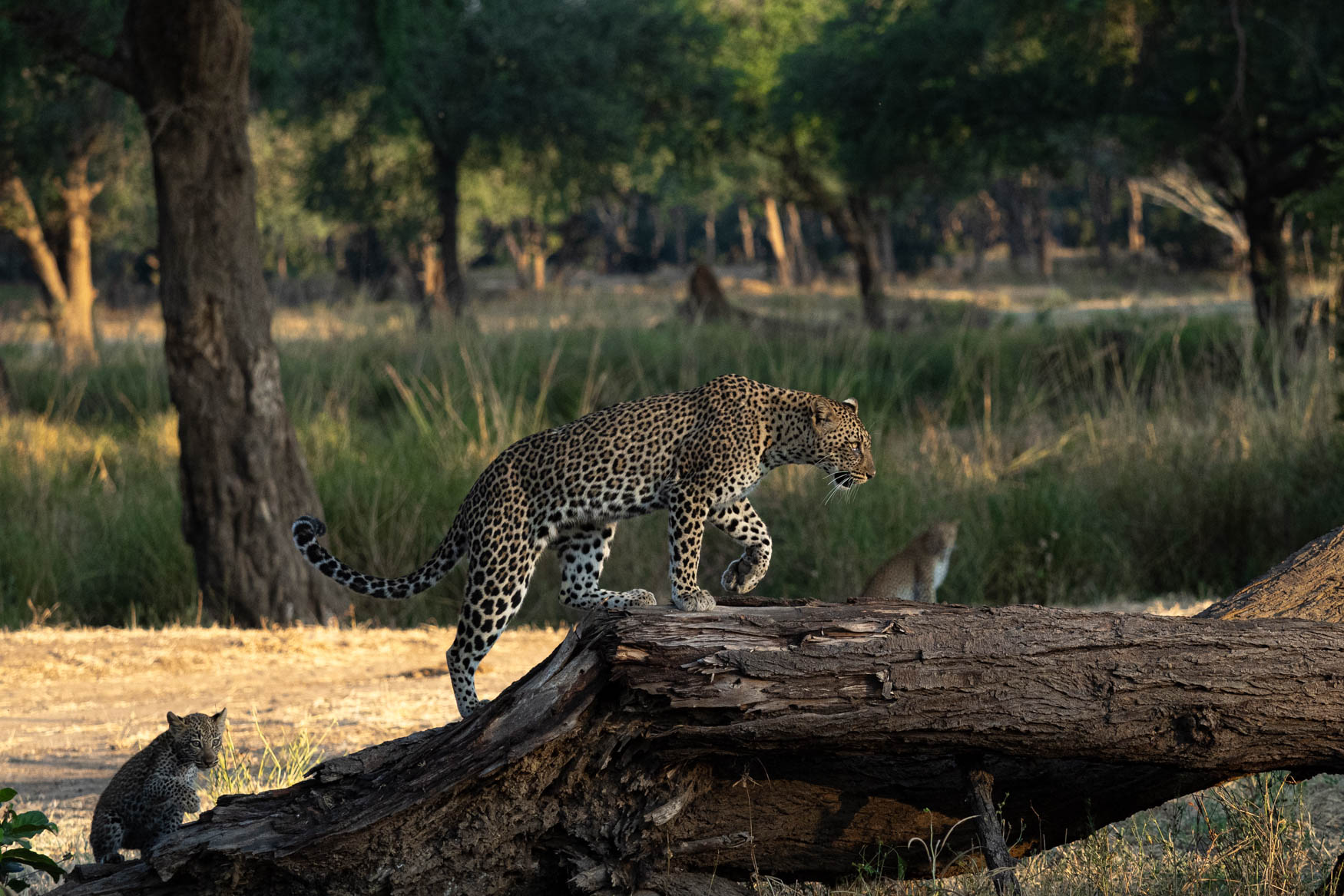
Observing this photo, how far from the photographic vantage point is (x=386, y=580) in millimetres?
4621

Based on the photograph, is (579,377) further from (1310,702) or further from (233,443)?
(1310,702)

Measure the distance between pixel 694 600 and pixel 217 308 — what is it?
254 inches

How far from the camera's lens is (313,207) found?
30141mm

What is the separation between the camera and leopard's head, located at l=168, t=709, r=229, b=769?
14.5 ft

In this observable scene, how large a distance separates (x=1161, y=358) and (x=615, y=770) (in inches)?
447

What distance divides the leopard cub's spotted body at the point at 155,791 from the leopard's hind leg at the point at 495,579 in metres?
0.90

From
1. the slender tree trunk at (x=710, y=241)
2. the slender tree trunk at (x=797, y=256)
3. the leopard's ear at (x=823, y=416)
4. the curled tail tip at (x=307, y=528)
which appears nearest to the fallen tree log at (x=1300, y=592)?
the leopard's ear at (x=823, y=416)

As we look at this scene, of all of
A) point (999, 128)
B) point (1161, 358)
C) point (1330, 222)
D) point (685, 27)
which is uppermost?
point (685, 27)

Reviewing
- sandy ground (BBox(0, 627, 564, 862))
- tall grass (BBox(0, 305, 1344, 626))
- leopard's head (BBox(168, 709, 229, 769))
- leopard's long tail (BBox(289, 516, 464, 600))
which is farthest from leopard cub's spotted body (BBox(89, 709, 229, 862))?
tall grass (BBox(0, 305, 1344, 626))

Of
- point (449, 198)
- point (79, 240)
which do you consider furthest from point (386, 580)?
point (79, 240)

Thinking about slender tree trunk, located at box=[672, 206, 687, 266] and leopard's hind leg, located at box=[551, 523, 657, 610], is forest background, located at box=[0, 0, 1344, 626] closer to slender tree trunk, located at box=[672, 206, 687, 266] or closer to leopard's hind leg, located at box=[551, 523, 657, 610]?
leopard's hind leg, located at box=[551, 523, 657, 610]

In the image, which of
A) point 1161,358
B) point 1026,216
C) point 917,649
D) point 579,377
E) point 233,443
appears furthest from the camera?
point 1026,216

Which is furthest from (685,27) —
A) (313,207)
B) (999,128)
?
(999,128)

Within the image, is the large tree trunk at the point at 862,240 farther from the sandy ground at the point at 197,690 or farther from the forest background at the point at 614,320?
the sandy ground at the point at 197,690
